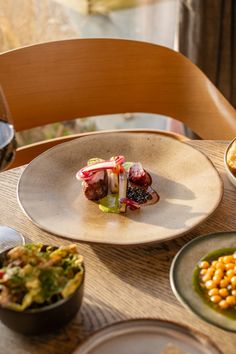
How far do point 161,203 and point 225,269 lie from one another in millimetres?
220

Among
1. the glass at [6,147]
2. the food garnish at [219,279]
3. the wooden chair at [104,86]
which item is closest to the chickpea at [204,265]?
the food garnish at [219,279]

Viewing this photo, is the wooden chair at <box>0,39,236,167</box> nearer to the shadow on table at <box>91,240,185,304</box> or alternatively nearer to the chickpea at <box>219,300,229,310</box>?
the shadow on table at <box>91,240,185,304</box>

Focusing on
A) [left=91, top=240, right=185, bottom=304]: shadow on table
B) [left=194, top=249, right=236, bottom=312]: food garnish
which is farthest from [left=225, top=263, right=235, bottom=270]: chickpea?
[left=91, top=240, right=185, bottom=304]: shadow on table

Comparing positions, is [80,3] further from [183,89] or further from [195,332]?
[195,332]

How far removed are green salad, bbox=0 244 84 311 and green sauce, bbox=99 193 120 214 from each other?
23cm

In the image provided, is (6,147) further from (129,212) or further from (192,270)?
(192,270)

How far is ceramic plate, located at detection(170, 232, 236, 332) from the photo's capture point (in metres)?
0.79

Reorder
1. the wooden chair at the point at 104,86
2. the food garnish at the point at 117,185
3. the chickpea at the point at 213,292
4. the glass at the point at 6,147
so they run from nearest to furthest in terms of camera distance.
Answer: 1. the chickpea at the point at 213,292
2. the glass at the point at 6,147
3. the food garnish at the point at 117,185
4. the wooden chair at the point at 104,86

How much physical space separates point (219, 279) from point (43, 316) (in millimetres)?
298

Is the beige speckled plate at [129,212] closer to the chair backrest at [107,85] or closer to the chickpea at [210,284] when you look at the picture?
the chickpea at [210,284]

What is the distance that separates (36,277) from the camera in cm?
75

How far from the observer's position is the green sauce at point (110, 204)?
103 centimetres

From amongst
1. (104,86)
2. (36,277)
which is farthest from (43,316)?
(104,86)

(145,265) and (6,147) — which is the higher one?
(6,147)
